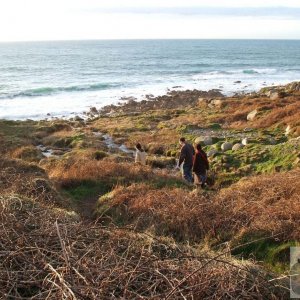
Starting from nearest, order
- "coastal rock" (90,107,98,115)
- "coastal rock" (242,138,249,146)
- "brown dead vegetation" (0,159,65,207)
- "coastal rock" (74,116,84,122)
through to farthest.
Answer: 1. "brown dead vegetation" (0,159,65,207)
2. "coastal rock" (242,138,249,146)
3. "coastal rock" (74,116,84,122)
4. "coastal rock" (90,107,98,115)

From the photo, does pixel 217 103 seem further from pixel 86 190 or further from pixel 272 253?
pixel 272 253

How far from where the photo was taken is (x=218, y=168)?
1698cm

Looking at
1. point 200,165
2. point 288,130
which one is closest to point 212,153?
point 288,130

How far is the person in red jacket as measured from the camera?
13.6 meters

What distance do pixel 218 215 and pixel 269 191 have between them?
174 centimetres

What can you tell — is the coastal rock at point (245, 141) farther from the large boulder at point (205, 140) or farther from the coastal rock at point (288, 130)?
the coastal rock at point (288, 130)

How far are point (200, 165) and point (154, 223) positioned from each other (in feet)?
14.5

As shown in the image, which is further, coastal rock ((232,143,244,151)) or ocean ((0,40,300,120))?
ocean ((0,40,300,120))

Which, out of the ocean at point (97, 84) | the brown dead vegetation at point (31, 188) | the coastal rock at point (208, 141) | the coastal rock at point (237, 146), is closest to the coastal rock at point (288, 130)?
the coastal rock at point (237, 146)

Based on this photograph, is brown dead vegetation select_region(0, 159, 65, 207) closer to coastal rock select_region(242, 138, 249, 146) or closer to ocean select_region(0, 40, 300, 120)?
coastal rock select_region(242, 138, 249, 146)

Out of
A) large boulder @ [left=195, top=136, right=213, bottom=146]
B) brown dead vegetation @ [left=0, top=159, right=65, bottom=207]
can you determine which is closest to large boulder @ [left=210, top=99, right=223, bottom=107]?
large boulder @ [left=195, top=136, right=213, bottom=146]

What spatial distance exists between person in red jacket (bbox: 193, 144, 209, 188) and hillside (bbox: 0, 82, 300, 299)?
18.5 inches

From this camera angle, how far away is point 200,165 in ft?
44.5

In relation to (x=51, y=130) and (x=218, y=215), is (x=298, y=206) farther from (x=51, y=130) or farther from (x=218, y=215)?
(x=51, y=130)
